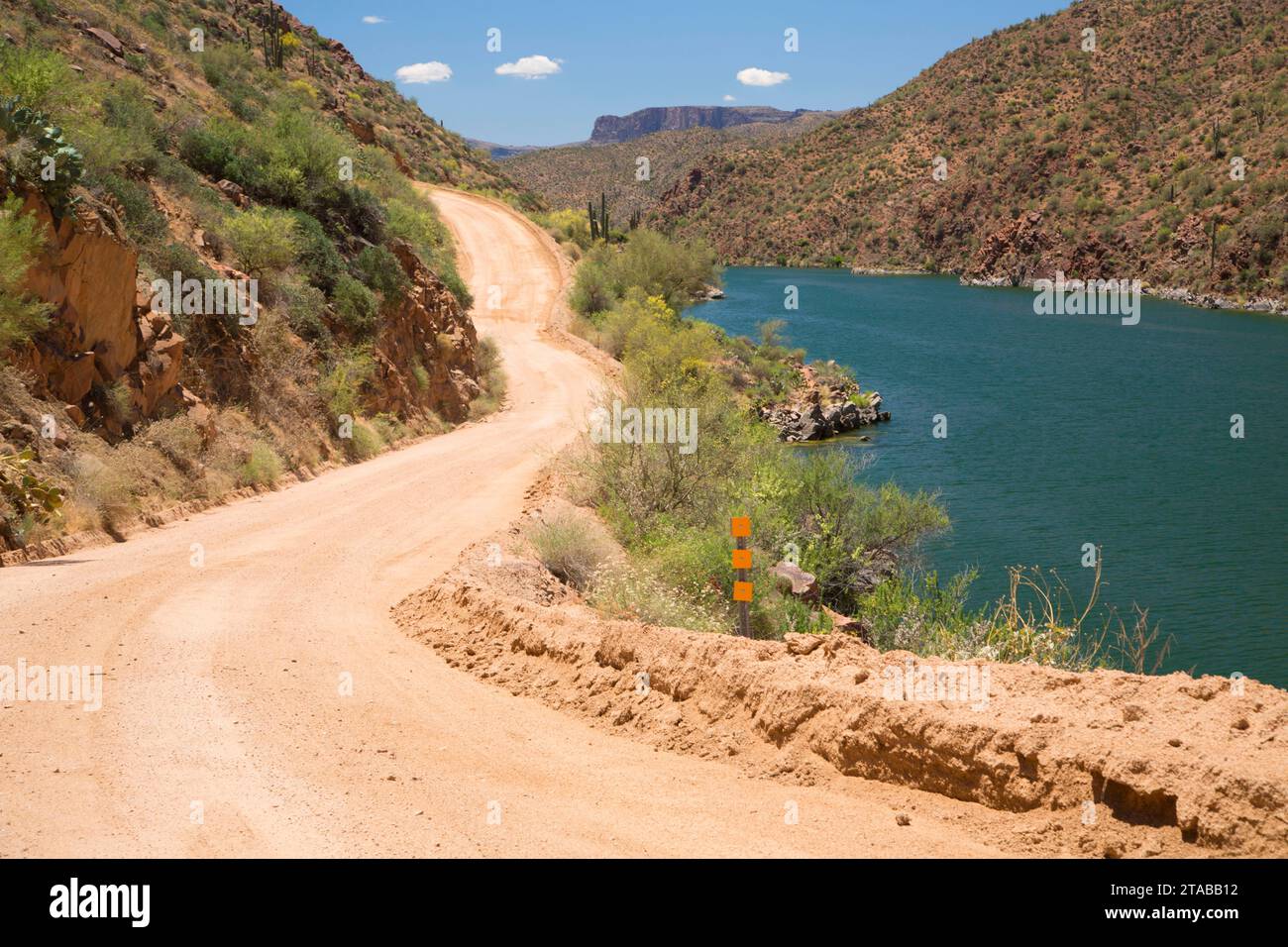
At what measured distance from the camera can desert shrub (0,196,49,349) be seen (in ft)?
39.6

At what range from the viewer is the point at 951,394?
3988 centimetres

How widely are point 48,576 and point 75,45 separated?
1902 centimetres

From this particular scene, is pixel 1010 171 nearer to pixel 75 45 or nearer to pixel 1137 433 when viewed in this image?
pixel 1137 433

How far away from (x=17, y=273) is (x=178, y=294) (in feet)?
14.6

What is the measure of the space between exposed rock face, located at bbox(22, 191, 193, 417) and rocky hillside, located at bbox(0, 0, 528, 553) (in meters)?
0.03

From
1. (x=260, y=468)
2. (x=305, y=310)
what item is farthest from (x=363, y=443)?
(x=260, y=468)

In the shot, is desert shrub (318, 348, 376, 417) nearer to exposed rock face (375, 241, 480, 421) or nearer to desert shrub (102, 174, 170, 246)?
exposed rock face (375, 241, 480, 421)

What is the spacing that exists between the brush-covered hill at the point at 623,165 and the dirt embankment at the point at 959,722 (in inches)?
4928

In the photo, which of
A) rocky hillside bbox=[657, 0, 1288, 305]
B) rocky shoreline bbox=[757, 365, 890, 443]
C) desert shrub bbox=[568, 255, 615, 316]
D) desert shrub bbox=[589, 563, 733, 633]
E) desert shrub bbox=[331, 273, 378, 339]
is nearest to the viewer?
desert shrub bbox=[589, 563, 733, 633]

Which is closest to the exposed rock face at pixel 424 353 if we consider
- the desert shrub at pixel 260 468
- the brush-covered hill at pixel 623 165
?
the desert shrub at pixel 260 468

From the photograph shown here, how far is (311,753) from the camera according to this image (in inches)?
253

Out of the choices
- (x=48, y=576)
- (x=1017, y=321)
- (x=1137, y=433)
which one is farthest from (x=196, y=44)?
(x=1017, y=321)

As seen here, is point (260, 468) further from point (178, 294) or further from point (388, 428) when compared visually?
point (388, 428)

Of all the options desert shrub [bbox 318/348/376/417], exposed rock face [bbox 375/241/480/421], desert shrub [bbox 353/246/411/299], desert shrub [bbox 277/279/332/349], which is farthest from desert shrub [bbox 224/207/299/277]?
exposed rock face [bbox 375/241/480/421]
